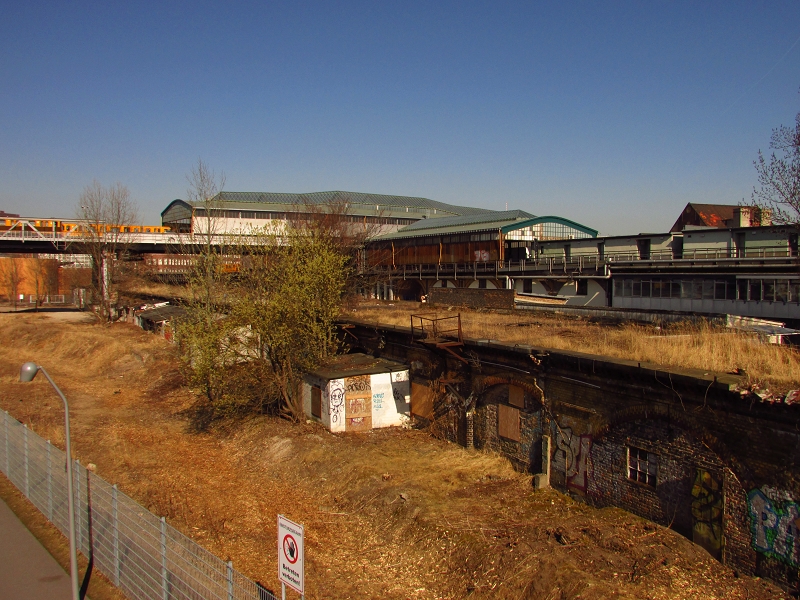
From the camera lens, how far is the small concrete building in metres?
20.7

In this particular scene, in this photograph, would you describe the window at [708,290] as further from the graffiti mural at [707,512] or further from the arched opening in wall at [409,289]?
the arched opening in wall at [409,289]

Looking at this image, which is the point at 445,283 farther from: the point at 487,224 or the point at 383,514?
the point at 383,514

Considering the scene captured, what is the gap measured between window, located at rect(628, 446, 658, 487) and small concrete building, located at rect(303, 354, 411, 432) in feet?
32.4

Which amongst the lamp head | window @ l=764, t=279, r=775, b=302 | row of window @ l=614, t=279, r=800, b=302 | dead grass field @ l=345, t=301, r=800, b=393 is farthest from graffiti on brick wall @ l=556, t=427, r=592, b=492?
window @ l=764, t=279, r=775, b=302

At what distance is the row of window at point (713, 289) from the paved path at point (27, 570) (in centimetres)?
3174

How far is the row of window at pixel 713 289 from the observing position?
28828 mm

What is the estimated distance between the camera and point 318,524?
13891mm

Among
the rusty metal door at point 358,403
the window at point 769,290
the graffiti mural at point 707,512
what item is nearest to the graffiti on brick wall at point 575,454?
the graffiti mural at point 707,512

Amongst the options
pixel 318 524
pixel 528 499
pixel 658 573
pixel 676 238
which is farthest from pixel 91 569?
pixel 676 238

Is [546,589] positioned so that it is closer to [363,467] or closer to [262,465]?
[363,467]

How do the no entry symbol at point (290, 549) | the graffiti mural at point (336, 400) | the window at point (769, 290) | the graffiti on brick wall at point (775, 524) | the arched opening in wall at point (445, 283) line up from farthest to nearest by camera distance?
the arched opening in wall at point (445, 283)
the window at point (769, 290)
the graffiti mural at point (336, 400)
the graffiti on brick wall at point (775, 524)
the no entry symbol at point (290, 549)

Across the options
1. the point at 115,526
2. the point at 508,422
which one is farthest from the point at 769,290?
the point at 115,526

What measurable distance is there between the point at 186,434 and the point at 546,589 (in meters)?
16.2

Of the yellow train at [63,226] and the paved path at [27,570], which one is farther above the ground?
the yellow train at [63,226]
